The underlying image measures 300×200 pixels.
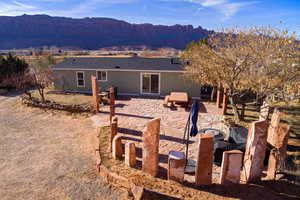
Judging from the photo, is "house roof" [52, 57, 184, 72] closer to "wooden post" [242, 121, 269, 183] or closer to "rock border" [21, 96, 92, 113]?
"rock border" [21, 96, 92, 113]

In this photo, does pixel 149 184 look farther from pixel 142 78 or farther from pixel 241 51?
pixel 142 78

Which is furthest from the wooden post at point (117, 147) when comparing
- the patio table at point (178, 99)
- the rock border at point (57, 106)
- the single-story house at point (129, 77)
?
the single-story house at point (129, 77)

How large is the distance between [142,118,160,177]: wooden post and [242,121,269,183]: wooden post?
82.6 inches

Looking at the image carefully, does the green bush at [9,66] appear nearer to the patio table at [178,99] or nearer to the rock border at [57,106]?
the rock border at [57,106]

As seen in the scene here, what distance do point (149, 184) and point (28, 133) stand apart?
667 centimetres

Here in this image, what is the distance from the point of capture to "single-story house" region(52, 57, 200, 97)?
14.3 m

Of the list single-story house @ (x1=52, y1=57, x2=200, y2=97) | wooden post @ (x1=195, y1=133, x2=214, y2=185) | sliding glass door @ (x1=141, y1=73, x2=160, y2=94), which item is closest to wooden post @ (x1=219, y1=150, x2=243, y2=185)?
wooden post @ (x1=195, y1=133, x2=214, y2=185)

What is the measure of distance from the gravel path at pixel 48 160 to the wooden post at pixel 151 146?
98 centimetres

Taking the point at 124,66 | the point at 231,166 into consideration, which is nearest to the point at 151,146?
the point at 231,166

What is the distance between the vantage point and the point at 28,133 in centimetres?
826

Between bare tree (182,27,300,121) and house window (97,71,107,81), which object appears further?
house window (97,71,107,81)

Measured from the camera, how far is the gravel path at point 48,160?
4.56m

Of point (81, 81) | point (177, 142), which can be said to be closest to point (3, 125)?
point (81, 81)

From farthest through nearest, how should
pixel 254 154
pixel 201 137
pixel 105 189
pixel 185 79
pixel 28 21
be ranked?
pixel 28 21 < pixel 185 79 < pixel 105 189 < pixel 254 154 < pixel 201 137
